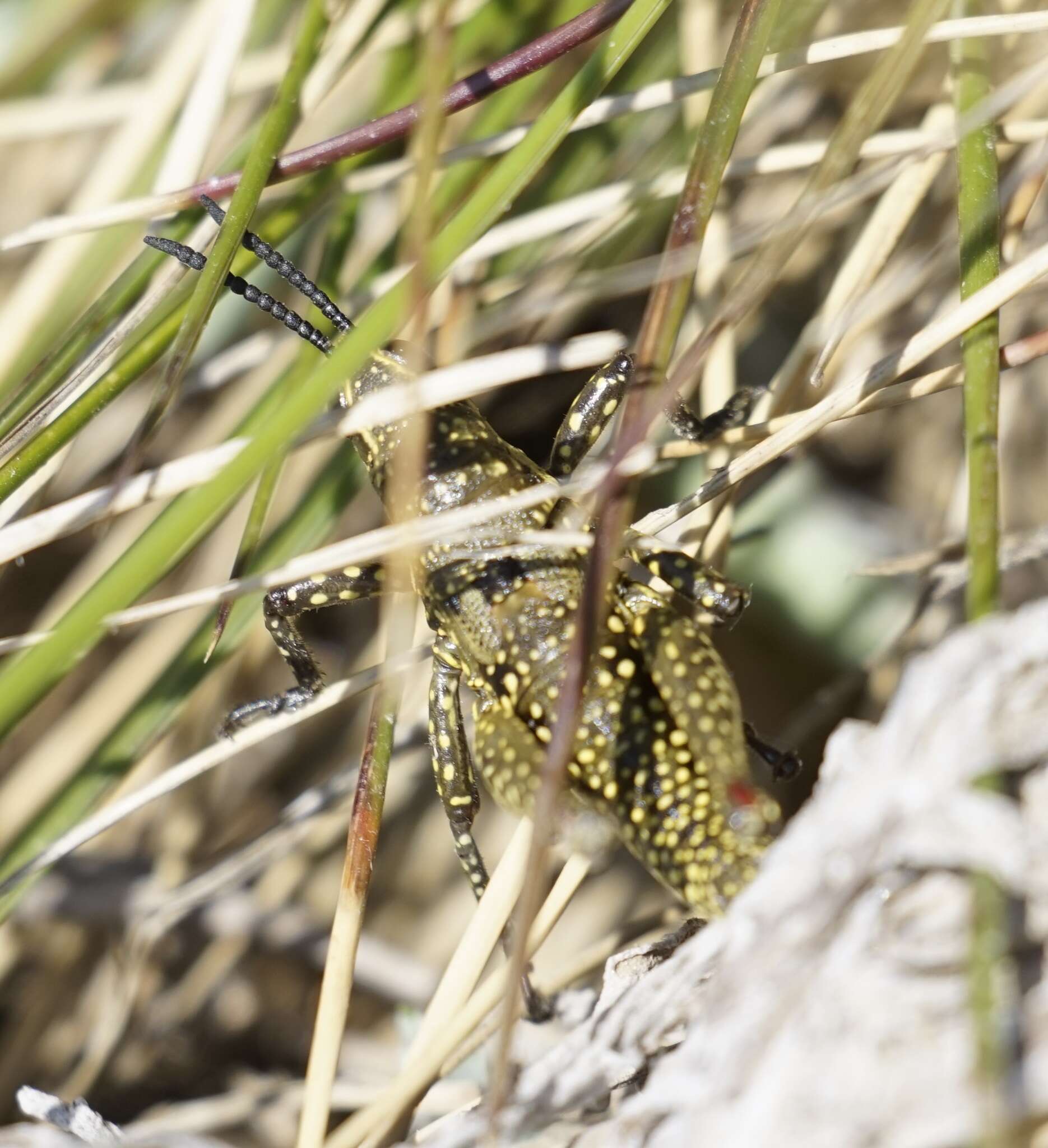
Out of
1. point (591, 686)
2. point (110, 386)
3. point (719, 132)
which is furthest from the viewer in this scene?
point (110, 386)

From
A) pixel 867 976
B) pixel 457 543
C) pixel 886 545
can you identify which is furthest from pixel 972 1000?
pixel 886 545

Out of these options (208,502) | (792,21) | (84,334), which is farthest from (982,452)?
(84,334)

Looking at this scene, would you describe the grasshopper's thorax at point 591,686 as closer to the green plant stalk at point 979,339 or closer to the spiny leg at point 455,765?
the spiny leg at point 455,765

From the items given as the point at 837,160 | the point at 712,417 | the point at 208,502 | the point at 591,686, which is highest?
the point at 837,160

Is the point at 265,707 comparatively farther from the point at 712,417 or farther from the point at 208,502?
the point at 712,417

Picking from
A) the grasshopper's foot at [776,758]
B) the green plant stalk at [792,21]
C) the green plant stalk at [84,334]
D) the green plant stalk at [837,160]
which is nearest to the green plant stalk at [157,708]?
the green plant stalk at [84,334]
